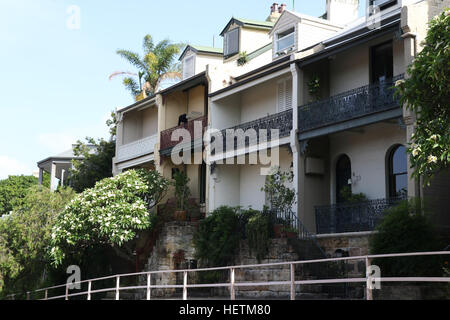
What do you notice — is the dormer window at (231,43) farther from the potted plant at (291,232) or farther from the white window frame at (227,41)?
the potted plant at (291,232)

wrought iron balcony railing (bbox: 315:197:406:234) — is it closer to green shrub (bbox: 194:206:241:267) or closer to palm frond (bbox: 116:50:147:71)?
green shrub (bbox: 194:206:241:267)

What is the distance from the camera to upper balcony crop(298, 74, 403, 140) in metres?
19.7

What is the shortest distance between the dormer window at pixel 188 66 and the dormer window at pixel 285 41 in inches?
277

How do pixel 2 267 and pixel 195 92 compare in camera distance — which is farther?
pixel 195 92

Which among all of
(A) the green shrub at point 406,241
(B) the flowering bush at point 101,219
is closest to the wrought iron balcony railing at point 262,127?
(B) the flowering bush at point 101,219

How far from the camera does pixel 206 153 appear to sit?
90.8ft

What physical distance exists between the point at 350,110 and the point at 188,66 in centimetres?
1468

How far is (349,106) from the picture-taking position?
2125 centimetres

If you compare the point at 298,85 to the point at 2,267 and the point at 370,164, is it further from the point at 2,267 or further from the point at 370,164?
the point at 2,267

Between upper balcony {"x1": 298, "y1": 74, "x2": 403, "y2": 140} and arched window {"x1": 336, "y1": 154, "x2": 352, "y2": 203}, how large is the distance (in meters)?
1.81

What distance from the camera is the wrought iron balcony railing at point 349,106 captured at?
19844 mm

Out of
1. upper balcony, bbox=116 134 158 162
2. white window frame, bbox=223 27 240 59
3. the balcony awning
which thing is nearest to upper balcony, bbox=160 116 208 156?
upper balcony, bbox=116 134 158 162

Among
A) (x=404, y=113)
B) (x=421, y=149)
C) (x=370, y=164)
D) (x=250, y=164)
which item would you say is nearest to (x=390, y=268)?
(x=421, y=149)

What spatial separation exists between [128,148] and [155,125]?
2227 mm
